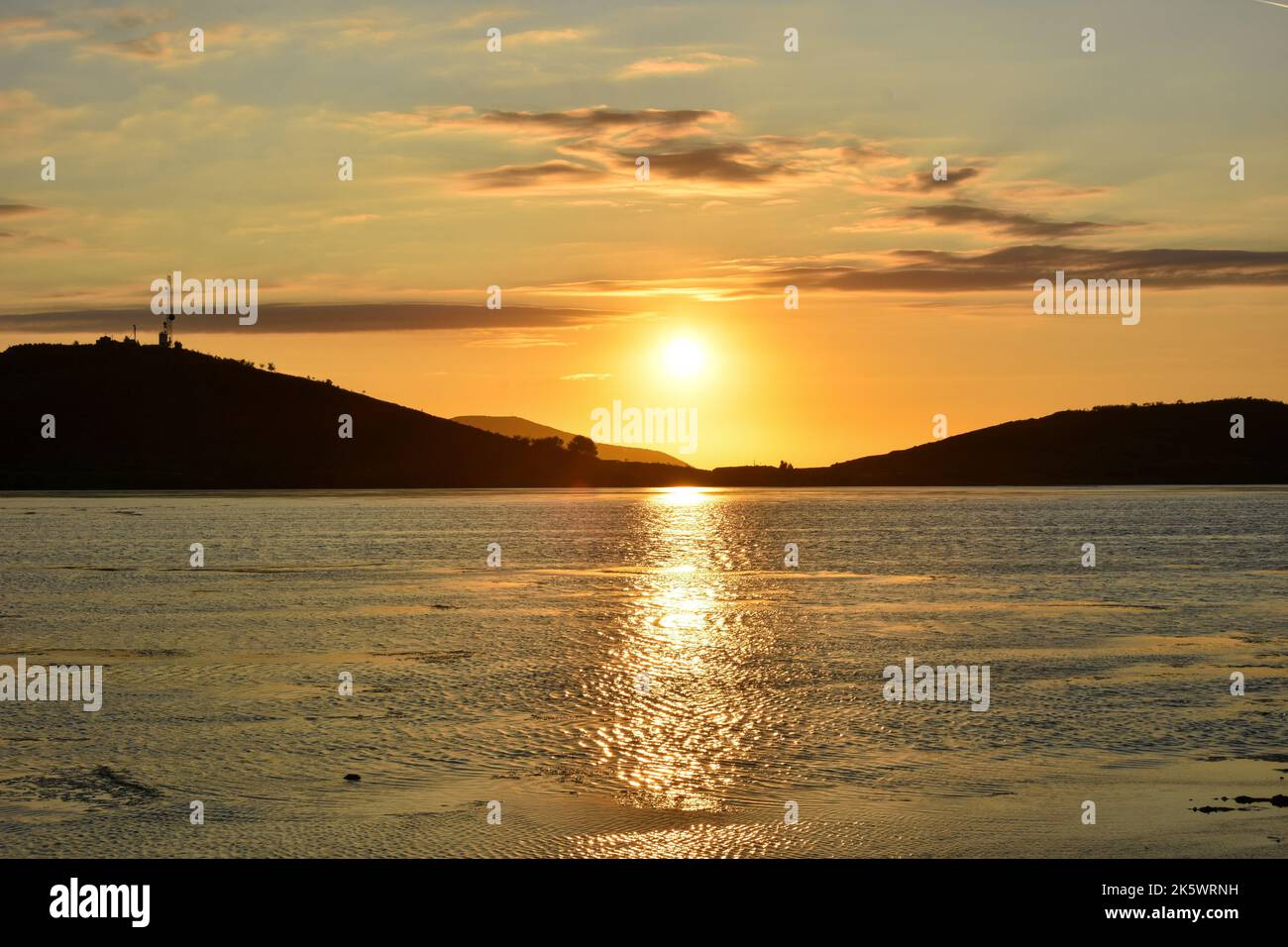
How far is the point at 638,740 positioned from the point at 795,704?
4591mm

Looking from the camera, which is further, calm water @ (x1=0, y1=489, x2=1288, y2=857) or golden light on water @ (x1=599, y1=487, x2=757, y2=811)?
golden light on water @ (x1=599, y1=487, x2=757, y2=811)

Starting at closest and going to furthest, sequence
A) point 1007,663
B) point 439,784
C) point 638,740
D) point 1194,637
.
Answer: point 439,784 < point 638,740 < point 1007,663 < point 1194,637

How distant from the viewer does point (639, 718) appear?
77.9 feet

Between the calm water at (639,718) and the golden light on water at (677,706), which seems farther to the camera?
the golden light on water at (677,706)

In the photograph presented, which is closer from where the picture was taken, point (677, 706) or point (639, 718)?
point (639, 718)

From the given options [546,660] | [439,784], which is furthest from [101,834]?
[546,660]

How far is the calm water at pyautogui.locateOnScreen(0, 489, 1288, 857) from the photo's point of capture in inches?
627

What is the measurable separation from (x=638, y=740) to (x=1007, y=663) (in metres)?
12.1

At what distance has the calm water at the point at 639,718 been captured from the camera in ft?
52.2
